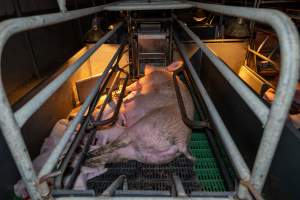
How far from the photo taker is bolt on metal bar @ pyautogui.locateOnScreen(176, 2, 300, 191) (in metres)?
0.51

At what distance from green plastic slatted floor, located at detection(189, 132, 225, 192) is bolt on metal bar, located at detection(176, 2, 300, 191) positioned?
1071 millimetres

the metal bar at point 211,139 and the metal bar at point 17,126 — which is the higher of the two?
the metal bar at point 17,126

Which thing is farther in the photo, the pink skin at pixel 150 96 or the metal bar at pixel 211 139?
the pink skin at pixel 150 96

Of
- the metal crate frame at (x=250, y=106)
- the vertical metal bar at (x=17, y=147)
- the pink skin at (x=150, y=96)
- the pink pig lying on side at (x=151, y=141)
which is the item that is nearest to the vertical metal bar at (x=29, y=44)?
the pink skin at (x=150, y=96)

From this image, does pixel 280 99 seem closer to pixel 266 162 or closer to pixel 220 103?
pixel 266 162

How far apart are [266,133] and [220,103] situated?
187cm

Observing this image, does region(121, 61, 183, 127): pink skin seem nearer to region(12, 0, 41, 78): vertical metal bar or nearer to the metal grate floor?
the metal grate floor

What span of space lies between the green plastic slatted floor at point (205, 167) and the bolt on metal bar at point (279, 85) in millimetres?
1071

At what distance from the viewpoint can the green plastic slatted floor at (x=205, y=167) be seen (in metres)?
1.70

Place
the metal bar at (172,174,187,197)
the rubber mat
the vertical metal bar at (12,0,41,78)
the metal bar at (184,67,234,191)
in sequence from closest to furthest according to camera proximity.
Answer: the metal bar at (172,174,187,197) < the metal bar at (184,67,234,191) < the rubber mat < the vertical metal bar at (12,0,41,78)

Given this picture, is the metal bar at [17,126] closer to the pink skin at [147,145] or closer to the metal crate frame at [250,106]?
the metal crate frame at [250,106]

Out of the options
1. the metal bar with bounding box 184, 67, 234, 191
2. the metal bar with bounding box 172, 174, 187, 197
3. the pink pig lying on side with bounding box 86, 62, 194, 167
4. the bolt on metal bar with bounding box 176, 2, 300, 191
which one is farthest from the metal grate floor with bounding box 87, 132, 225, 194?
the bolt on metal bar with bounding box 176, 2, 300, 191

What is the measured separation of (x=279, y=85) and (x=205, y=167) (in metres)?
1.49

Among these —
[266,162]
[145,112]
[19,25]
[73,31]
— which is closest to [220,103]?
[145,112]
